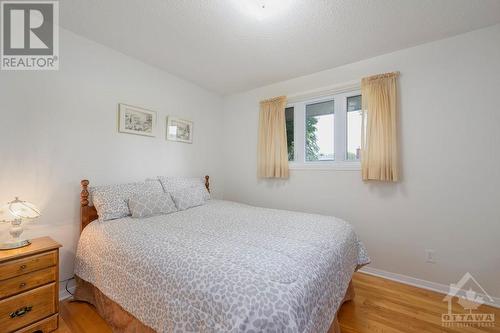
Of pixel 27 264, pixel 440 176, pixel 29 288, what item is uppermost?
pixel 440 176

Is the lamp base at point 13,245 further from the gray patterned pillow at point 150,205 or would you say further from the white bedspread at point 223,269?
the gray patterned pillow at point 150,205

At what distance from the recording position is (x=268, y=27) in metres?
2.04

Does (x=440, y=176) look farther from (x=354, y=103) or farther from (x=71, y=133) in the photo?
(x=71, y=133)

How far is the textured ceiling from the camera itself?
1.78 m

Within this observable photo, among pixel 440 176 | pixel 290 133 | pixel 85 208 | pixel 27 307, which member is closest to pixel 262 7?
pixel 290 133

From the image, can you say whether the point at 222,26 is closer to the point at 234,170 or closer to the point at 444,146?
the point at 234,170

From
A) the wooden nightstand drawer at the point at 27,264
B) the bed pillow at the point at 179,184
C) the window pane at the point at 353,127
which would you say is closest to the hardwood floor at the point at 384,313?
the wooden nightstand drawer at the point at 27,264

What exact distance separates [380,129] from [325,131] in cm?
70

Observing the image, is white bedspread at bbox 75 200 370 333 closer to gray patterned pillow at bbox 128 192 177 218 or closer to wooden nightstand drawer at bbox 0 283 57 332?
gray patterned pillow at bbox 128 192 177 218

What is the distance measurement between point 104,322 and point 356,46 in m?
3.53

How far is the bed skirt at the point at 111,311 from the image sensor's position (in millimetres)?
1377

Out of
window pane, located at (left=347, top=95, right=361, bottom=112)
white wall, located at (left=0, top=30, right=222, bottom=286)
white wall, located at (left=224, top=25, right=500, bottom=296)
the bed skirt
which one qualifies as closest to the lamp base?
white wall, located at (left=0, top=30, right=222, bottom=286)

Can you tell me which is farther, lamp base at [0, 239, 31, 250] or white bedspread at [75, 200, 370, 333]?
lamp base at [0, 239, 31, 250]

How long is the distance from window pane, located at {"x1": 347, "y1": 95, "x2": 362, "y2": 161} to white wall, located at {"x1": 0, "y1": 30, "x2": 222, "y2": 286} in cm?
250
